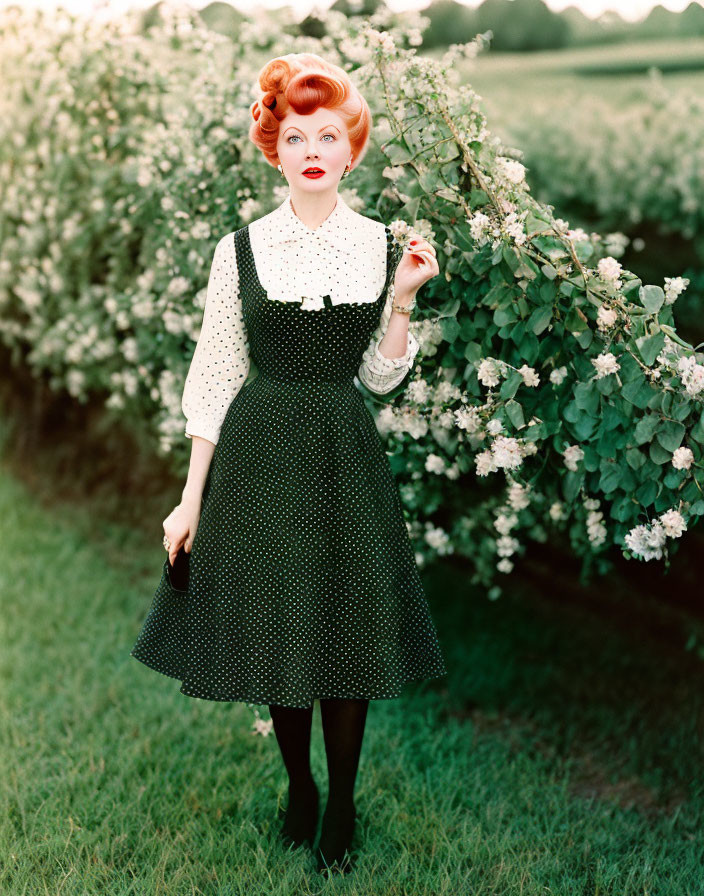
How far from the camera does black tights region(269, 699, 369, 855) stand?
259 centimetres

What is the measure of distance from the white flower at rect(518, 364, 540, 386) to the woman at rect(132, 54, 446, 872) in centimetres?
31

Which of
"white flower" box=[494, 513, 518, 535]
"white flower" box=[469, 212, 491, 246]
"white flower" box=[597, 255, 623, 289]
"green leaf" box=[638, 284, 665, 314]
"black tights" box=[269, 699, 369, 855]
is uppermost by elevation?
"white flower" box=[469, 212, 491, 246]

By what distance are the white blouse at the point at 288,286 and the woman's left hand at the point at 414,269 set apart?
0.09m

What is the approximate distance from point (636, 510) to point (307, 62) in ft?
4.48

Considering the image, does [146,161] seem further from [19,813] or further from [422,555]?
[19,813]

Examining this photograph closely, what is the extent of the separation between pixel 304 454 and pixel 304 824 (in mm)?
1093

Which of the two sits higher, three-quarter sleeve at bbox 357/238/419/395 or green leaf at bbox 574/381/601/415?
three-quarter sleeve at bbox 357/238/419/395

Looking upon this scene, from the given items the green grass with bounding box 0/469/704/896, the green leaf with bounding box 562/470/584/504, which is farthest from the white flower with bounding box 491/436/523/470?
the green grass with bounding box 0/469/704/896

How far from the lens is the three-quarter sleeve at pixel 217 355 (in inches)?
98.4

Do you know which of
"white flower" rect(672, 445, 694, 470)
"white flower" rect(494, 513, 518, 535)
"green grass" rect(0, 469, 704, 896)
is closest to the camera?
"white flower" rect(672, 445, 694, 470)

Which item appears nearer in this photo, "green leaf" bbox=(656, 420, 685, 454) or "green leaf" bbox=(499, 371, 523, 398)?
"green leaf" bbox=(656, 420, 685, 454)

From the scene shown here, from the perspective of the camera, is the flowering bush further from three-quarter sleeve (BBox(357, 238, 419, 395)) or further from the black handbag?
the black handbag

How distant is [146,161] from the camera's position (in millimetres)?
3930

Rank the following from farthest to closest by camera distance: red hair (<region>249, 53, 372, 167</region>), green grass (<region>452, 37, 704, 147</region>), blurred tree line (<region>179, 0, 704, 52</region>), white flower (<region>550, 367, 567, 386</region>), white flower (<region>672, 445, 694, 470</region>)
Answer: blurred tree line (<region>179, 0, 704, 52</region>) < green grass (<region>452, 37, 704, 147</region>) < white flower (<region>550, 367, 567, 386</region>) < white flower (<region>672, 445, 694, 470</region>) < red hair (<region>249, 53, 372, 167</region>)
